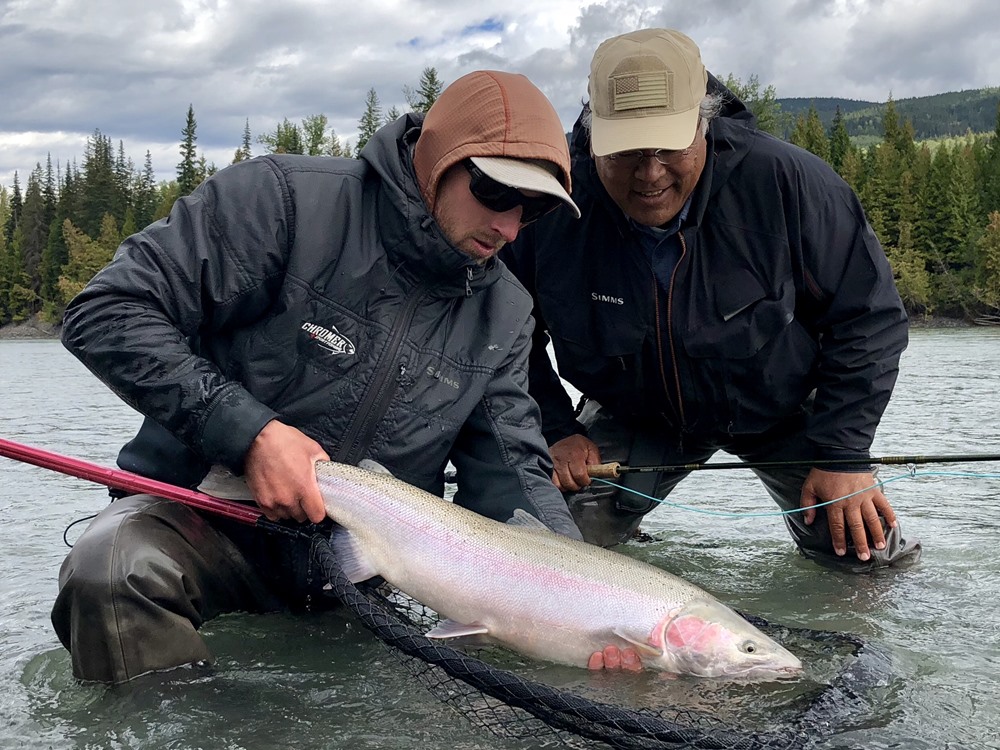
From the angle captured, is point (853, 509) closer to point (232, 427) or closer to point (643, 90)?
point (643, 90)

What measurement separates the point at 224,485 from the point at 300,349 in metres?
0.54

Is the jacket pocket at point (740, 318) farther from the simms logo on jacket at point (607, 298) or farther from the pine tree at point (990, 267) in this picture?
the pine tree at point (990, 267)

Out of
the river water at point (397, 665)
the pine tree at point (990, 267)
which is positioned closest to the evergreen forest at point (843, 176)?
the pine tree at point (990, 267)

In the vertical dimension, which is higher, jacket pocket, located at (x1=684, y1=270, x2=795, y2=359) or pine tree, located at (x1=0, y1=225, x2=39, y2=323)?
jacket pocket, located at (x1=684, y1=270, x2=795, y2=359)

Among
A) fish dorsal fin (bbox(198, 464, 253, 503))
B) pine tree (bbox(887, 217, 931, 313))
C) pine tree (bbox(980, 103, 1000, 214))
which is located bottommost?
pine tree (bbox(887, 217, 931, 313))

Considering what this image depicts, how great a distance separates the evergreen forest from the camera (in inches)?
2746

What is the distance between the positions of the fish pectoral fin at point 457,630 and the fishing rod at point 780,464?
2144 millimetres

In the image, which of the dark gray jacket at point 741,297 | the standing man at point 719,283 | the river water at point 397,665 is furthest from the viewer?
the dark gray jacket at point 741,297

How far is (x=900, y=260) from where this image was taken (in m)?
72.4

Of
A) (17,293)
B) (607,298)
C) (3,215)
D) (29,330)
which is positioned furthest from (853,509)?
(3,215)

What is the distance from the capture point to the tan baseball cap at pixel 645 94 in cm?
458

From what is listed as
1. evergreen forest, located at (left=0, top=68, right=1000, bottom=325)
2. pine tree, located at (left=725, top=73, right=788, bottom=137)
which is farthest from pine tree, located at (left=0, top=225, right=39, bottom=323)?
pine tree, located at (left=725, top=73, right=788, bottom=137)

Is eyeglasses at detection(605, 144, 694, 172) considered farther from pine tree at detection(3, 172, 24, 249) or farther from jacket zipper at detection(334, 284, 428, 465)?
pine tree at detection(3, 172, 24, 249)

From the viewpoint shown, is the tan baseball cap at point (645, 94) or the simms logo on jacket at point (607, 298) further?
the simms logo on jacket at point (607, 298)
